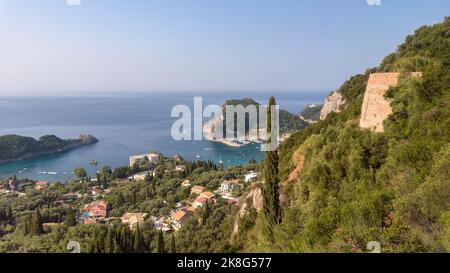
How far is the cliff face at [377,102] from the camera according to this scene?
389 inches

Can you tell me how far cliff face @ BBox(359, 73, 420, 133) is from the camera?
9.88 meters

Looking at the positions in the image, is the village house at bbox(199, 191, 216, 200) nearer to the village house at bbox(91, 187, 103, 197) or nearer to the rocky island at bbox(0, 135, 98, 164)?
the village house at bbox(91, 187, 103, 197)

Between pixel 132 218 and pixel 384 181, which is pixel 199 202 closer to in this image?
pixel 132 218

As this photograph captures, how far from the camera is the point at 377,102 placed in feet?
33.7

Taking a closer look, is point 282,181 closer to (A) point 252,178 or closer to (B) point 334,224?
(B) point 334,224

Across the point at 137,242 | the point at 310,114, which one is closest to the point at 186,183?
the point at 137,242

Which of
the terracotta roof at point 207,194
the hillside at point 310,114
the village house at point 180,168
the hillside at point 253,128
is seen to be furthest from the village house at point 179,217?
the hillside at point 310,114

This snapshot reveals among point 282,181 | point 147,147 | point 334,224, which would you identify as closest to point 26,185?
point 147,147

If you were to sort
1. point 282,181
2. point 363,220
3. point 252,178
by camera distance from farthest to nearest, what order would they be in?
1. point 252,178
2. point 282,181
3. point 363,220

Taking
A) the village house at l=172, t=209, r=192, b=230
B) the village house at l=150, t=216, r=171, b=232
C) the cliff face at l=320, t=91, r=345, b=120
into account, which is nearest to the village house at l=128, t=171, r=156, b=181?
the village house at l=150, t=216, r=171, b=232

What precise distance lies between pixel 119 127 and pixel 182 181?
3660 cm

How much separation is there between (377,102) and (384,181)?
4.47 metres

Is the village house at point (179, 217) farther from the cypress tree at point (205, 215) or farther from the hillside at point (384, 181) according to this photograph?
the hillside at point (384, 181)

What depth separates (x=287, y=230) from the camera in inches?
237
